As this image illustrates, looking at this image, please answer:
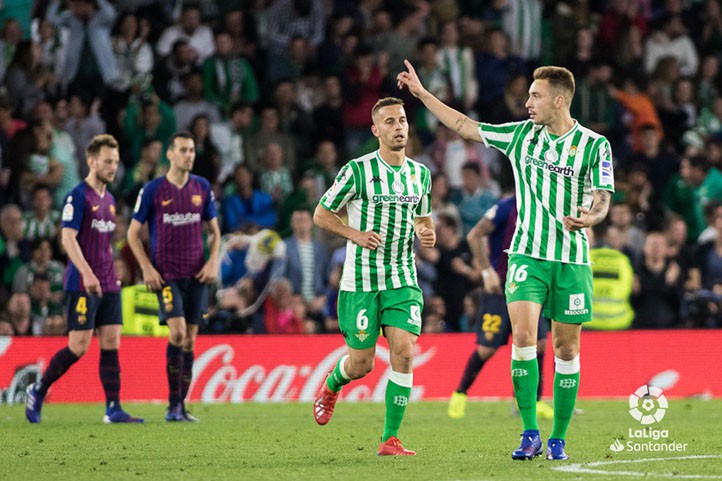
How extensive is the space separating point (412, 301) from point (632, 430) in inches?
118

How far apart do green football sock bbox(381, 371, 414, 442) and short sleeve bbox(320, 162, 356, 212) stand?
1259 mm

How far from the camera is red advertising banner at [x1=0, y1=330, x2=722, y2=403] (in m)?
14.9

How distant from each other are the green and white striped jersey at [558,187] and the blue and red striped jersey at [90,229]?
15.6 feet

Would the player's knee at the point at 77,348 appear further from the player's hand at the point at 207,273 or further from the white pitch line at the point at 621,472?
the white pitch line at the point at 621,472

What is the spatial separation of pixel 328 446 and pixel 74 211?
366cm

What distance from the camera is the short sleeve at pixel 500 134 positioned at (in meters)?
8.63

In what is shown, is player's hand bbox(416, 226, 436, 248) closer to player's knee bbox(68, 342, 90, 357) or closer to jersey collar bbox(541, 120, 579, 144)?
jersey collar bbox(541, 120, 579, 144)

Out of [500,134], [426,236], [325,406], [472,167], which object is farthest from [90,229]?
[472,167]

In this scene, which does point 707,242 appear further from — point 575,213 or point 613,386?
point 575,213

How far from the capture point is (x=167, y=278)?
11859mm

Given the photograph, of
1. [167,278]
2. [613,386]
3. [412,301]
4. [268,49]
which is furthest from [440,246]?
[412,301]

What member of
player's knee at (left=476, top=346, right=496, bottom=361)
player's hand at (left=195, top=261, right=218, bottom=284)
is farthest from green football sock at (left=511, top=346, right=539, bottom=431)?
player's hand at (left=195, top=261, right=218, bottom=284)

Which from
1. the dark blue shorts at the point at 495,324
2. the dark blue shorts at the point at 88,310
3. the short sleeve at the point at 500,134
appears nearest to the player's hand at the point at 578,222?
the short sleeve at the point at 500,134

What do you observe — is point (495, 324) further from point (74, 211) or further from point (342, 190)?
point (74, 211)
